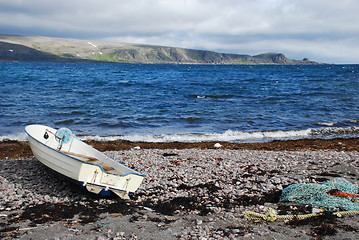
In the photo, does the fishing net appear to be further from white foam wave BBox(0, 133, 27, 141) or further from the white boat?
white foam wave BBox(0, 133, 27, 141)

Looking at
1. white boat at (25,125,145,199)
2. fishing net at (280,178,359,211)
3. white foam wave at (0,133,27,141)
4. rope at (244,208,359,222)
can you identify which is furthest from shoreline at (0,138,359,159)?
rope at (244,208,359,222)

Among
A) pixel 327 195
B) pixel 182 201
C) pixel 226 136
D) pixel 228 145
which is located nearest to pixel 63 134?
pixel 182 201

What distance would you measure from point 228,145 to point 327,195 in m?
10.1

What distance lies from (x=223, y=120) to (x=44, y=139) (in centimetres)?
1750

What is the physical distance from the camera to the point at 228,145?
60.6 ft

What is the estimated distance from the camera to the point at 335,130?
23.3 meters

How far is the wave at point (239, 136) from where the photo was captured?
806 inches

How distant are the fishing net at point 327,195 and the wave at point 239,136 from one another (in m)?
11.6

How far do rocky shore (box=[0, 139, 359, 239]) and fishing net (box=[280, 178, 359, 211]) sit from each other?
1.12 feet

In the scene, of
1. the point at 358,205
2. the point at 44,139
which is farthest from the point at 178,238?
the point at 44,139

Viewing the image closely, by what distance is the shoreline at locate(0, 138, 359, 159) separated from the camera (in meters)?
17.1

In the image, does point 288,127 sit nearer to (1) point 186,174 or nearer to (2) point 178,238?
(1) point 186,174

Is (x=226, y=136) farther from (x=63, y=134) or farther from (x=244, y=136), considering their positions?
(x=63, y=134)

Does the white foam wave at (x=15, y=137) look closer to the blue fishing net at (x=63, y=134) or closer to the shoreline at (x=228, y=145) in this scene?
the shoreline at (x=228, y=145)
